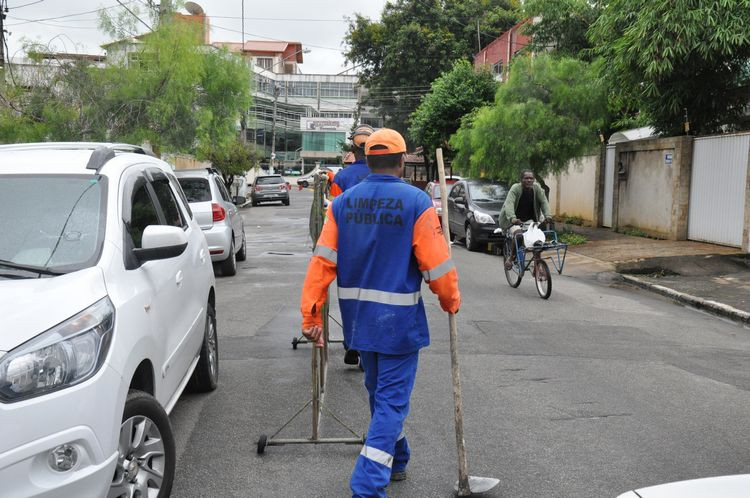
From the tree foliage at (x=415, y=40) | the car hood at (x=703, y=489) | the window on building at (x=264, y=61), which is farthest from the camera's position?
the window on building at (x=264, y=61)

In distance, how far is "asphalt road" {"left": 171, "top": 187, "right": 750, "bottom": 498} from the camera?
14.4 ft

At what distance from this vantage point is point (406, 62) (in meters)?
47.0

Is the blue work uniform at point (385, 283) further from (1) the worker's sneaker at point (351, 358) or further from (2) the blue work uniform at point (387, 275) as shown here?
(1) the worker's sneaker at point (351, 358)

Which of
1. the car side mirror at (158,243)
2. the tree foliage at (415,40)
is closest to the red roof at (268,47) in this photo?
the tree foliage at (415,40)

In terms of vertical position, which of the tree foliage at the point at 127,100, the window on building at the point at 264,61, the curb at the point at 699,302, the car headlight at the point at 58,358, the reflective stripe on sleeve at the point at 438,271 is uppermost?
the window on building at the point at 264,61

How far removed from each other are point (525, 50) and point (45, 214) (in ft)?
75.6

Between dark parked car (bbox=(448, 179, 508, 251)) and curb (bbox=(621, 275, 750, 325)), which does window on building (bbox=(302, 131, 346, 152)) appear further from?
curb (bbox=(621, 275, 750, 325))

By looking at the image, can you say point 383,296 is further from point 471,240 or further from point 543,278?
point 471,240

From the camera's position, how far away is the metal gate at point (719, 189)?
14953 millimetres

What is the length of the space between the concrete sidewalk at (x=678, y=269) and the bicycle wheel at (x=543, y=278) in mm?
2159

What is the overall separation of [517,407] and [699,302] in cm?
635

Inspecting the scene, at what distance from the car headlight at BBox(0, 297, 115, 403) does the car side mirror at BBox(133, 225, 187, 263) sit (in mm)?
696

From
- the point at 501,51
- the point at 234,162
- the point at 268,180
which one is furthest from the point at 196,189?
the point at 501,51

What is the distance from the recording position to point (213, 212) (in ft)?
42.2
